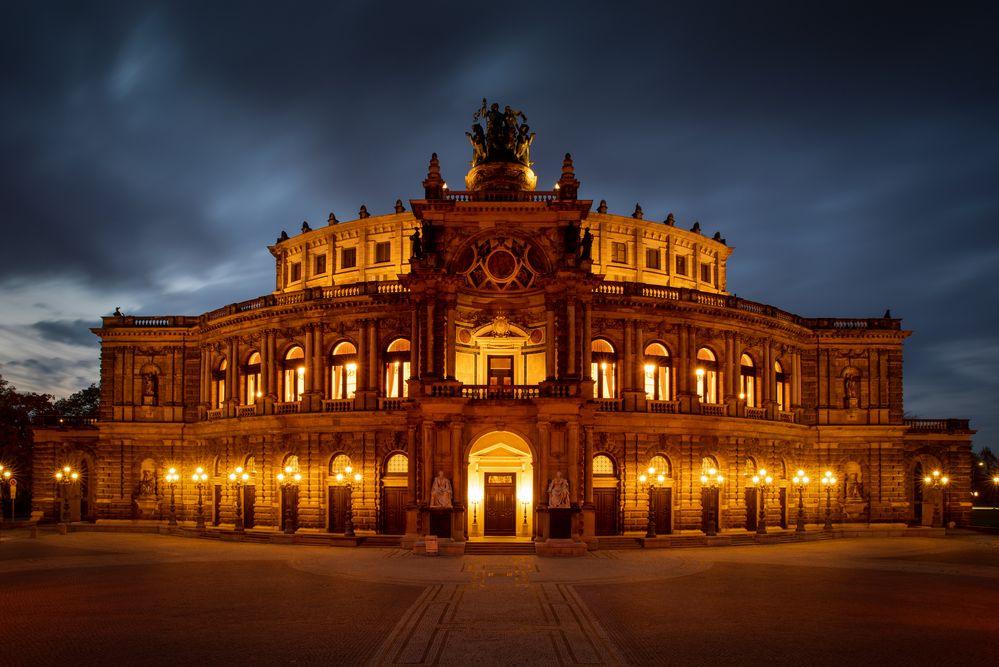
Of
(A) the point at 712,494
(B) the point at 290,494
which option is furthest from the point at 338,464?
(A) the point at 712,494

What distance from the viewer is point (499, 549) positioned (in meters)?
45.7

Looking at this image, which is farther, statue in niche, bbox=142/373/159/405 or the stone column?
statue in niche, bbox=142/373/159/405

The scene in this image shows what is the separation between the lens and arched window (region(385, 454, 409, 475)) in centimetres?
5328

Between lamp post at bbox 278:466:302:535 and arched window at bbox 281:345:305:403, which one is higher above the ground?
arched window at bbox 281:345:305:403

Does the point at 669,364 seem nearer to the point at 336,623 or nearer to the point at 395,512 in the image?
the point at 395,512

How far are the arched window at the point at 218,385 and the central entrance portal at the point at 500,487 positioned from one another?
21.9 m

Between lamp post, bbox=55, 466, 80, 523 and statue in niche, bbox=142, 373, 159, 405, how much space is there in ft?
23.8

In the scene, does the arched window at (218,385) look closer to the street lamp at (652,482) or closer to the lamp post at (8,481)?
the lamp post at (8,481)

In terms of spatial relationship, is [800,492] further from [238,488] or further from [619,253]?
[238,488]

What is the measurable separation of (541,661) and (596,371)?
3451 cm

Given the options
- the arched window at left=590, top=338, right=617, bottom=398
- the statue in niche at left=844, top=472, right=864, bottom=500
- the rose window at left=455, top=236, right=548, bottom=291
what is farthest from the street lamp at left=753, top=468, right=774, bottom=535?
the rose window at left=455, top=236, right=548, bottom=291

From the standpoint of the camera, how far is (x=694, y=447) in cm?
5516

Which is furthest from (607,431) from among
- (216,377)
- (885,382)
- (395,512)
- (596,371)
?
(216,377)

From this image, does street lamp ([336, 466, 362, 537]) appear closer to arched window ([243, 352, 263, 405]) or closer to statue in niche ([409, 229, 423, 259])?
arched window ([243, 352, 263, 405])
